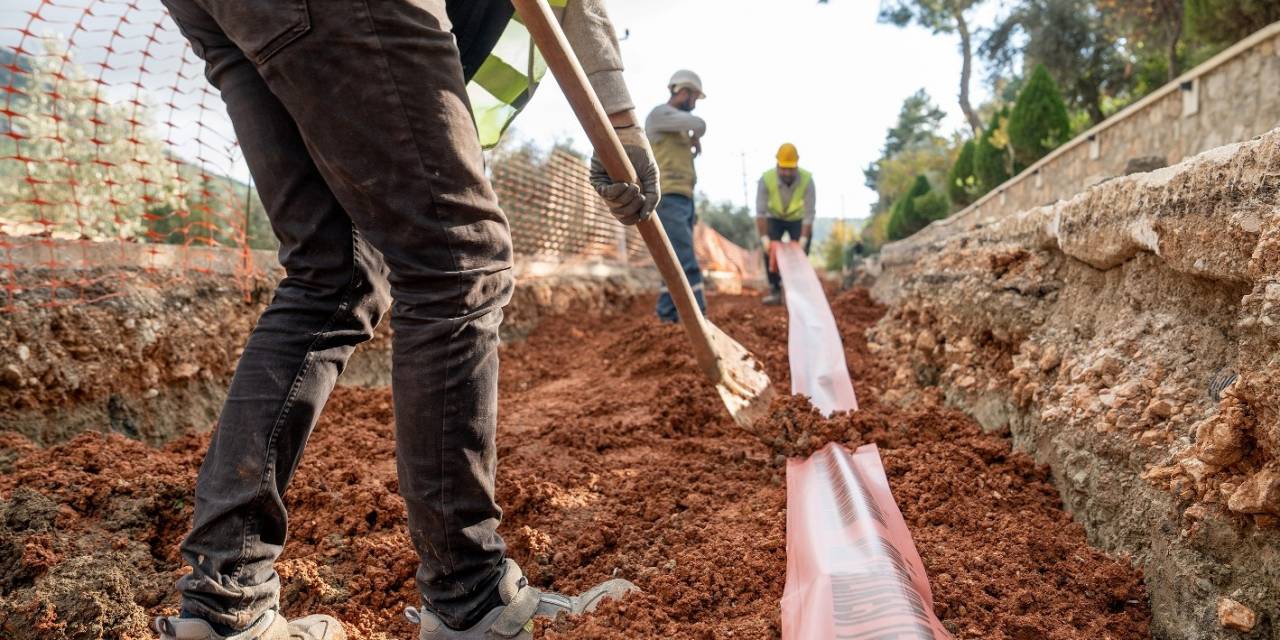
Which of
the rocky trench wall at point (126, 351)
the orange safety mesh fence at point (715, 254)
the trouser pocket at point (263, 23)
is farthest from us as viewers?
the orange safety mesh fence at point (715, 254)

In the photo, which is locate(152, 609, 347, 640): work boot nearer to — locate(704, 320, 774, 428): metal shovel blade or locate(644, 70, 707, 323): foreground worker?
locate(704, 320, 774, 428): metal shovel blade

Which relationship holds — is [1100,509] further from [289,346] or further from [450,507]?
[289,346]

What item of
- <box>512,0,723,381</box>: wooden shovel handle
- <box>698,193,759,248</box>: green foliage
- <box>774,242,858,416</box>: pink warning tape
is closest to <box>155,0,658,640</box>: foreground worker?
<box>512,0,723,381</box>: wooden shovel handle

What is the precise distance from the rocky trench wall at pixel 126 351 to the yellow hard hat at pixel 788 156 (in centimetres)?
533

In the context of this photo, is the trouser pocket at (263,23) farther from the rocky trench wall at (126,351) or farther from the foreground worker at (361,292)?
the rocky trench wall at (126,351)

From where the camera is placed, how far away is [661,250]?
2.05 meters

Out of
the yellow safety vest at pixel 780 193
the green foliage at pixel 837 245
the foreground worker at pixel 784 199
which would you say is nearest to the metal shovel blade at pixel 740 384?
the foreground worker at pixel 784 199

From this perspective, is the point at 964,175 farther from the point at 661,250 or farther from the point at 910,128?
the point at 910,128

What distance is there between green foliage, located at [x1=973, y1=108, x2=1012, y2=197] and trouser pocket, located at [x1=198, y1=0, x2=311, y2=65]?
13122mm

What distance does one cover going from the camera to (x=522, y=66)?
1.81 m

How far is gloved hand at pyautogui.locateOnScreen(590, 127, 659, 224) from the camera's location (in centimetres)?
174

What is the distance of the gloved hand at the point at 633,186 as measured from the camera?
1.74 meters

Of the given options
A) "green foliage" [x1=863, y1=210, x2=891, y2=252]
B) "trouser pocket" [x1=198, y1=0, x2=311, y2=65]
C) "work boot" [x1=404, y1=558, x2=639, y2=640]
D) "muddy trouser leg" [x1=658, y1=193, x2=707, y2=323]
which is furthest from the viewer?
"green foliage" [x1=863, y1=210, x2=891, y2=252]

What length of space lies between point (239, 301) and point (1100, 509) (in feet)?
10.9
